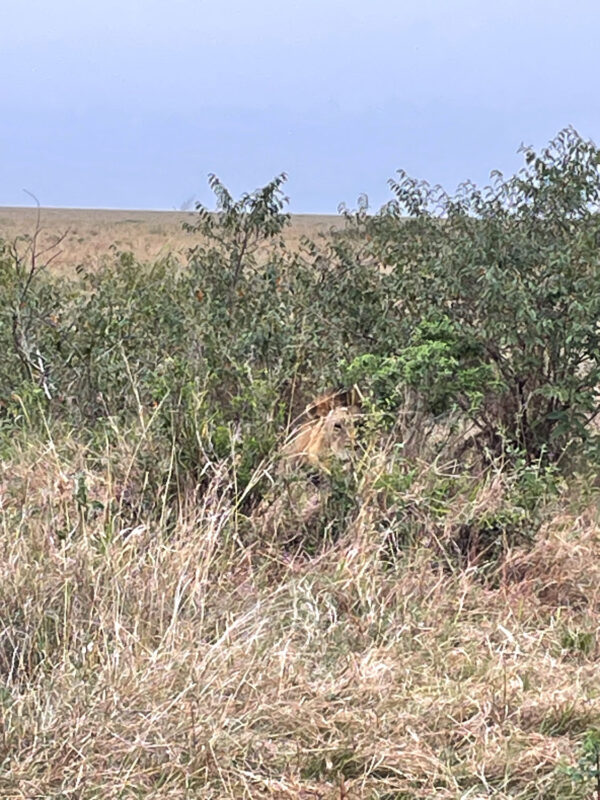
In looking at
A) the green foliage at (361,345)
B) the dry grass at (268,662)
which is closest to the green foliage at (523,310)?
the green foliage at (361,345)

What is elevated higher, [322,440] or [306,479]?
[322,440]

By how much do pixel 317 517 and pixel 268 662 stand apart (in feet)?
3.38

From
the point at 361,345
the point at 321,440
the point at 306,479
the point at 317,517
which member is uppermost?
the point at 361,345

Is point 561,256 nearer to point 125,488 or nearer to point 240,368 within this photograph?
point 240,368

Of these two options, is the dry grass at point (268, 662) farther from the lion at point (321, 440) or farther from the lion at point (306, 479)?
the lion at point (321, 440)

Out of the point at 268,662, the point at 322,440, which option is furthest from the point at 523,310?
the point at 268,662

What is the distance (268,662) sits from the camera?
2.46 meters

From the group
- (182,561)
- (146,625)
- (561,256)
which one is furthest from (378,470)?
(561,256)

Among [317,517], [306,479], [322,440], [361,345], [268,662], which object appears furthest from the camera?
[361,345]

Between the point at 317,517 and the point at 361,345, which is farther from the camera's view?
the point at 361,345

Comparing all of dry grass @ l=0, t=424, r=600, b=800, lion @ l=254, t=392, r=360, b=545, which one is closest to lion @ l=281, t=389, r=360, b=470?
lion @ l=254, t=392, r=360, b=545

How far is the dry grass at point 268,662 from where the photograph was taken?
216 centimetres

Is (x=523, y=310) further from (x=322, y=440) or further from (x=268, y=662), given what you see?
(x=268, y=662)

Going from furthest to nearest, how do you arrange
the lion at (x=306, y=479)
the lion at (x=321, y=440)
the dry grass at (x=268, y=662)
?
1. the lion at (x=321, y=440)
2. the lion at (x=306, y=479)
3. the dry grass at (x=268, y=662)
